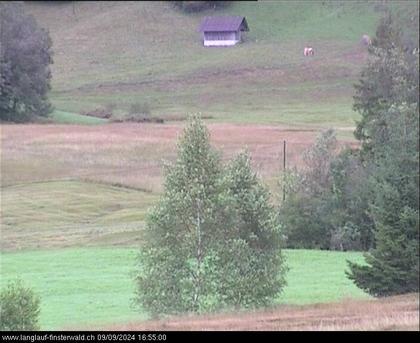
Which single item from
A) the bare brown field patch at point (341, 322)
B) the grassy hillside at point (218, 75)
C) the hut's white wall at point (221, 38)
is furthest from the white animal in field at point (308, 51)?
the bare brown field patch at point (341, 322)

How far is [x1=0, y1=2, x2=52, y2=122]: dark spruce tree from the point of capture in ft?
257

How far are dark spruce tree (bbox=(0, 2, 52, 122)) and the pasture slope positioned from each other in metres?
1.66

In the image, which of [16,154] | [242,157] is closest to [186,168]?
[242,157]

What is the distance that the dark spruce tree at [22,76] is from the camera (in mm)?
78375

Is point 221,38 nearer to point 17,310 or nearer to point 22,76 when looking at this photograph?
point 17,310

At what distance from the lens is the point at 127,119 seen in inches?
2953

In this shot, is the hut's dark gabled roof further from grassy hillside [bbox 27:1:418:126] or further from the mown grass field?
grassy hillside [bbox 27:1:418:126]

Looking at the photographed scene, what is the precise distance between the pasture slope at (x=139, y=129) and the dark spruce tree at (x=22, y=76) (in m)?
1.66

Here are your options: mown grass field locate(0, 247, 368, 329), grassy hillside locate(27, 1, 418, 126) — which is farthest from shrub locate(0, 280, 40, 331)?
grassy hillside locate(27, 1, 418, 126)

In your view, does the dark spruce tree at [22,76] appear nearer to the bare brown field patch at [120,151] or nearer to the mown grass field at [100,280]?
the bare brown field patch at [120,151]

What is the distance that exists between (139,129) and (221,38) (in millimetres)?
17622

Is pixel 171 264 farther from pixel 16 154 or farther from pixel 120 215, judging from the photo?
pixel 16 154
